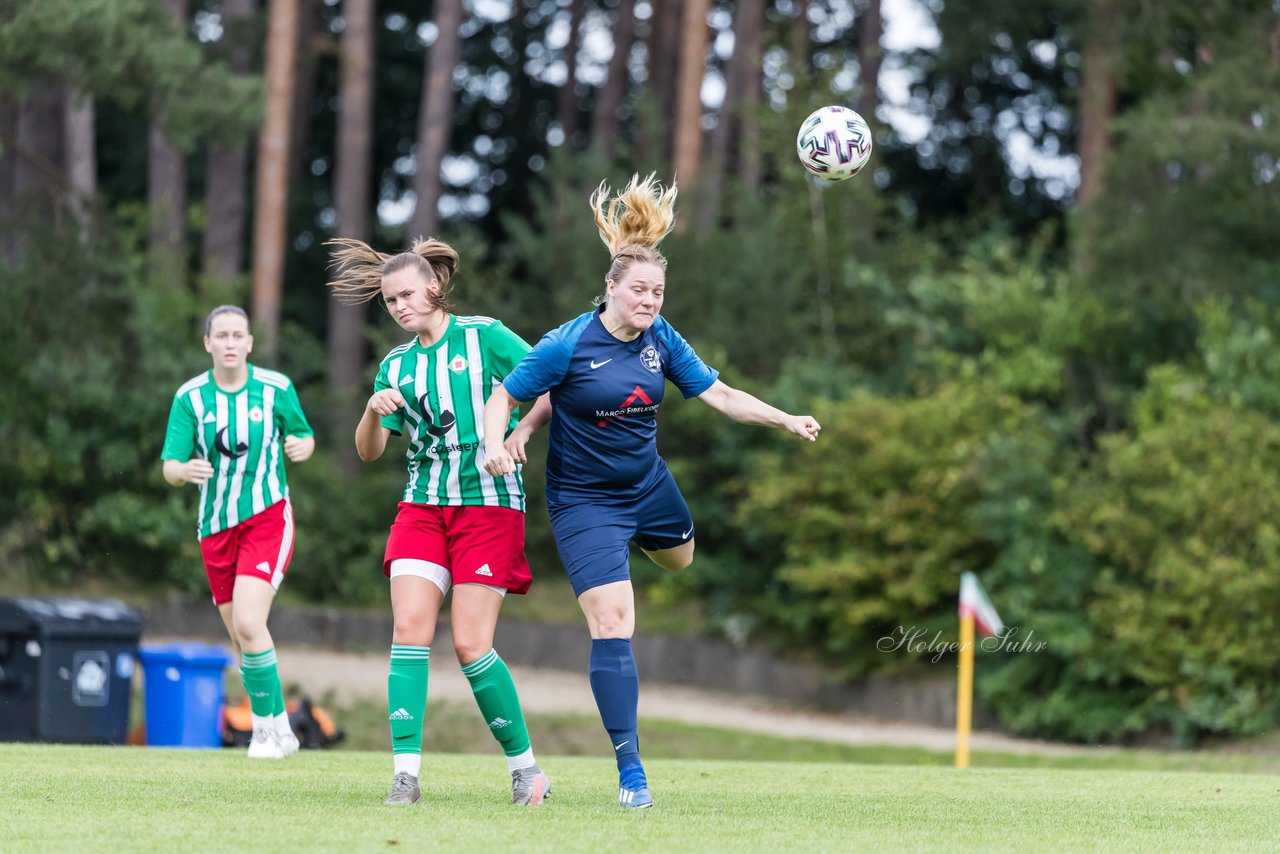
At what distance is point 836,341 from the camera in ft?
75.7

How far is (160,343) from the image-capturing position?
20.9 metres

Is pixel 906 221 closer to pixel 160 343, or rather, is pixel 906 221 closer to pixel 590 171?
pixel 590 171

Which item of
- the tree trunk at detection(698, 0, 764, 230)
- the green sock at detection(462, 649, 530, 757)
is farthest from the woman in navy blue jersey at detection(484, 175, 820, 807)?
the tree trunk at detection(698, 0, 764, 230)

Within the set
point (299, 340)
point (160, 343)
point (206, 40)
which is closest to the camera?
point (160, 343)

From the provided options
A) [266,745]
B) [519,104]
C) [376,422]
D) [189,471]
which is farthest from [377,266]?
[519,104]

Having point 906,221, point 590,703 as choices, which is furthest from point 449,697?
point 906,221

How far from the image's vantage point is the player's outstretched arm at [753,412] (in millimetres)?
6172

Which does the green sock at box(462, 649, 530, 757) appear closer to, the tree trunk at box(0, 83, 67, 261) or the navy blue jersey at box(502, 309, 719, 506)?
the navy blue jersey at box(502, 309, 719, 506)

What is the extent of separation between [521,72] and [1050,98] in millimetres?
10403

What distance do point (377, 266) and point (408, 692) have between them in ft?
5.63

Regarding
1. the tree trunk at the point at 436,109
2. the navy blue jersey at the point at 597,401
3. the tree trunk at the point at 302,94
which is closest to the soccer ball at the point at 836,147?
the navy blue jersey at the point at 597,401

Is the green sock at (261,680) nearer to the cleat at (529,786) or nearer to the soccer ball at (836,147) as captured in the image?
the cleat at (529,786)

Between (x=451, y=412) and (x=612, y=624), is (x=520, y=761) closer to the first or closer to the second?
(x=612, y=624)

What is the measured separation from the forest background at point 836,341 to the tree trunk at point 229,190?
2.2 inches
